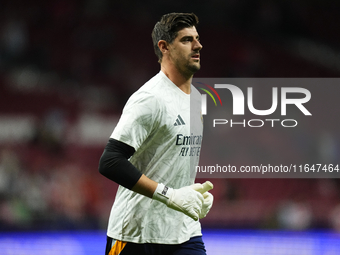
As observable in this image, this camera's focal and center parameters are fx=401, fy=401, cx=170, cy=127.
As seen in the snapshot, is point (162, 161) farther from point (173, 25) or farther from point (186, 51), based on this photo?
point (173, 25)

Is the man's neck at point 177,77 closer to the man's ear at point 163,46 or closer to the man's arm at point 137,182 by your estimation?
the man's ear at point 163,46

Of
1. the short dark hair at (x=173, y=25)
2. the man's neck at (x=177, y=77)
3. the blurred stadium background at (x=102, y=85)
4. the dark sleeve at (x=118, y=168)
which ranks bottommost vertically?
the dark sleeve at (x=118, y=168)

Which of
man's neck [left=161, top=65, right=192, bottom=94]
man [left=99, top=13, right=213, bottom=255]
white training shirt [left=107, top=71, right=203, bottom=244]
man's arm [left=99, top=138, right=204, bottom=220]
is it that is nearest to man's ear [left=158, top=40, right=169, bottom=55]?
man [left=99, top=13, right=213, bottom=255]

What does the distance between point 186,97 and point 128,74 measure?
24.6 feet

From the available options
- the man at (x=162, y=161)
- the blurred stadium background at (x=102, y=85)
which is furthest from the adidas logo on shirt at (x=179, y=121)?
the blurred stadium background at (x=102, y=85)

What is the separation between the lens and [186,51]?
97.3 inches

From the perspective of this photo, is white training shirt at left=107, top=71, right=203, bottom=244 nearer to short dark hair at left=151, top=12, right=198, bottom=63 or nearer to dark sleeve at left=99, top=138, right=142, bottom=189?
dark sleeve at left=99, top=138, right=142, bottom=189

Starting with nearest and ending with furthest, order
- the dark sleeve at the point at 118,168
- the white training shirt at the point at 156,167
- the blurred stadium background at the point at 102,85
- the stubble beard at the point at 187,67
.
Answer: the dark sleeve at the point at 118,168, the white training shirt at the point at 156,167, the stubble beard at the point at 187,67, the blurred stadium background at the point at 102,85

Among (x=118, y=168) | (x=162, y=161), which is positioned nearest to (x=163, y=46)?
(x=162, y=161)

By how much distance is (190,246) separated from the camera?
234 centimetres

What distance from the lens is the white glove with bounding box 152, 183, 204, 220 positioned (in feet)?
6.89

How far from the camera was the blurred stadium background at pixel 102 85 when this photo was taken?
8.28m

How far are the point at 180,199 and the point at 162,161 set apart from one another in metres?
0.27

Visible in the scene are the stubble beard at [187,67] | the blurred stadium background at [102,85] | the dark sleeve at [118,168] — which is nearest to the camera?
the dark sleeve at [118,168]
